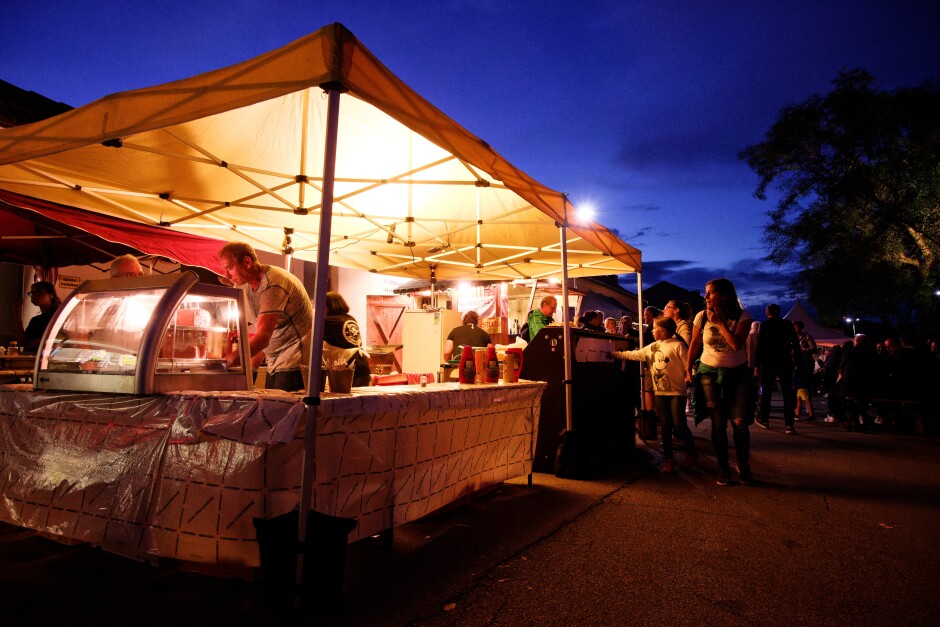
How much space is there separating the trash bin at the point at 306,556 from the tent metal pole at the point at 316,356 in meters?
0.03

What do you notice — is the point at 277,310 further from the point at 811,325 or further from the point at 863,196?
the point at 811,325

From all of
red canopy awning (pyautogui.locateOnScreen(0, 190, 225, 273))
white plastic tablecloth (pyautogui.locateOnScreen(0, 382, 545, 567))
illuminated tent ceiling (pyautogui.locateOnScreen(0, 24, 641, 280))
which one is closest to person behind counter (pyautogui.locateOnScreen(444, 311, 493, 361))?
illuminated tent ceiling (pyautogui.locateOnScreen(0, 24, 641, 280))

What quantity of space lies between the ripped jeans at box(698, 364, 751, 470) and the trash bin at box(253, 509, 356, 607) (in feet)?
14.1

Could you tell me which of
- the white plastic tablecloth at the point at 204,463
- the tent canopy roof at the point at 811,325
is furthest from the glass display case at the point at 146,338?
the tent canopy roof at the point at 811,325

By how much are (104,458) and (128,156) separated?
135 inches

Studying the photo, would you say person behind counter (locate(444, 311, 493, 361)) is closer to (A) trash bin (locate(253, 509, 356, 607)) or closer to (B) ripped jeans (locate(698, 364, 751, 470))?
(B) ripped jeans (locate(698, 364, 751, 470))

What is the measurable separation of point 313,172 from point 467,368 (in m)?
3.41

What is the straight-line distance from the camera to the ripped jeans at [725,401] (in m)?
5.49

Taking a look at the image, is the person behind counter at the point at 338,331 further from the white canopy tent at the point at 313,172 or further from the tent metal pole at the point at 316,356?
the tent metal pole at the point at 316,356

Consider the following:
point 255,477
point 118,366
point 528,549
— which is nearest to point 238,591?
point 255,477

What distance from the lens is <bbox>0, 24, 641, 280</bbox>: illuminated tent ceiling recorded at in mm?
3115

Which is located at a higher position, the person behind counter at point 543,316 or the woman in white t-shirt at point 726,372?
the person behind counter at point 543,316

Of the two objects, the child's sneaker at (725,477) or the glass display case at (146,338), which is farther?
the child's sneaker at (725,477)

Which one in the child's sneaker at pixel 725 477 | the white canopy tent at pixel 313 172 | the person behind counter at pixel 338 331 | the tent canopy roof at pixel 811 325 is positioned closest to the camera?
the white canopy tent at pixel 313 172
